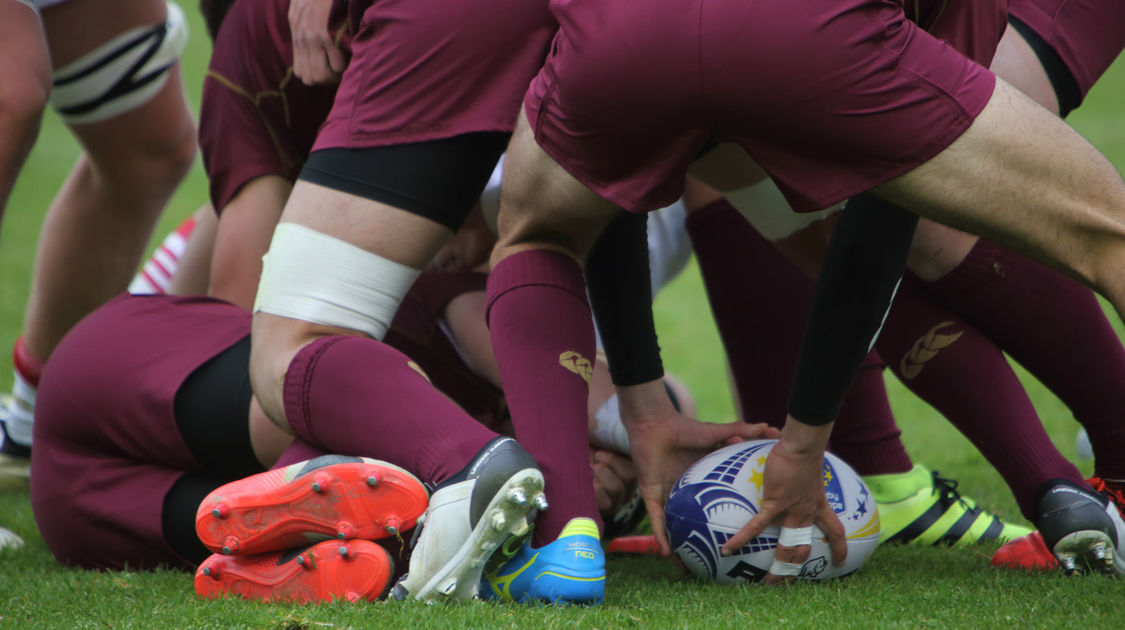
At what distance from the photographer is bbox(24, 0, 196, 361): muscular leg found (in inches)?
126

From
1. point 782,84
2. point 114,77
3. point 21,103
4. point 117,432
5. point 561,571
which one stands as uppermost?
point 782,84

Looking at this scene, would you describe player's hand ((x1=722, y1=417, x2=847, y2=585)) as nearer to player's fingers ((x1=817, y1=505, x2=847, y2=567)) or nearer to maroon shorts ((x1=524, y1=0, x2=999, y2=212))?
player's fingers ((x1=817, y1=505, x2=847, y2=567))

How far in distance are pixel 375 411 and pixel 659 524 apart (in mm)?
535

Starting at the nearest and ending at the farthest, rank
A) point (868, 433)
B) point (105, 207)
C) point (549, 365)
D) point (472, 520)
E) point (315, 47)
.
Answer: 1. point (472, 520)
2. point (549, 365)
3. point (315, 47)
4. point (868, 433)
5. point (105, 207)

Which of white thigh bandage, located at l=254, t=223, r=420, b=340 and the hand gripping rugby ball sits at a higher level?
white thigh bandage, located at l=254, t=223, r=420, b=340

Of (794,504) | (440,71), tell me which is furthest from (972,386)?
(440,71)

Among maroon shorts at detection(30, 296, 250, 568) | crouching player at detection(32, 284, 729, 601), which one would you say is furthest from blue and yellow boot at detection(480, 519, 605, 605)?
maroon shorts at detection(30, 296, 250, 568)

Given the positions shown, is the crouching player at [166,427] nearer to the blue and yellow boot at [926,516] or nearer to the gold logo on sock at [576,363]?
the gold logo on sock at [576,363]

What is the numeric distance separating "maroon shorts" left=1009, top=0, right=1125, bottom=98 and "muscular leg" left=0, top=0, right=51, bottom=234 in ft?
6.65

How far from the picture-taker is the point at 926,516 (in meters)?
2.36

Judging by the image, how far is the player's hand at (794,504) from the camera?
5.81 feet

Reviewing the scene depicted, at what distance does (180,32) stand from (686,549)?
2.30 meters

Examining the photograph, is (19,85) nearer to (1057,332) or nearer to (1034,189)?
(1034,189)

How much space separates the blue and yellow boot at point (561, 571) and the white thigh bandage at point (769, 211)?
0.90 meters
